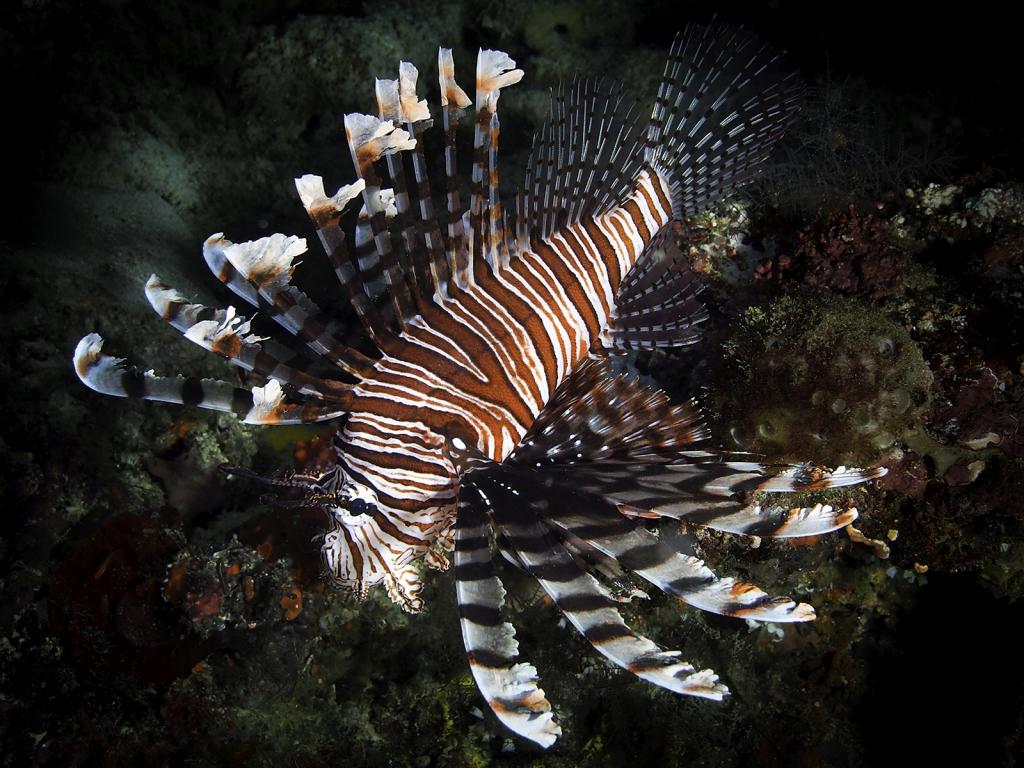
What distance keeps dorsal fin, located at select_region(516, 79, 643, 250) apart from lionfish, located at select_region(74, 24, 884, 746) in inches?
0.6

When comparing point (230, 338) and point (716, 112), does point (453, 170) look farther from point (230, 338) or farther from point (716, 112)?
point (716, 112)

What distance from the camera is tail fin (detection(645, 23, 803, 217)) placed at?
4.20 metres

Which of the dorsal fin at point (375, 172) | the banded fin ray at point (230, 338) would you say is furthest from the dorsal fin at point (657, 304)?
the banded fin ray at point (230, 338)

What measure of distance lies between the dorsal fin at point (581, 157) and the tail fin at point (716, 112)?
253 mm

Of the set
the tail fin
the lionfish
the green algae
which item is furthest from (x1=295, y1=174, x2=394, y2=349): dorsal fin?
the tail fin

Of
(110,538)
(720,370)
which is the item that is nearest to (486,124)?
(720,370)

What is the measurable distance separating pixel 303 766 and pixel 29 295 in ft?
12.2

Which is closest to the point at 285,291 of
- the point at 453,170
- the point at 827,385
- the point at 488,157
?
the point at 453,170

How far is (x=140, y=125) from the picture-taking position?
6297mm

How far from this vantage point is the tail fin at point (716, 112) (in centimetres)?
420

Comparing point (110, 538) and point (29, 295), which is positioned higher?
point (29, 295)

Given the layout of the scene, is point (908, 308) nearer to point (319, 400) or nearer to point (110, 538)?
point (319, 400)

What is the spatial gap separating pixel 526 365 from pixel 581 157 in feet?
4.86

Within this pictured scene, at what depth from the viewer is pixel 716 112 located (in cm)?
425
